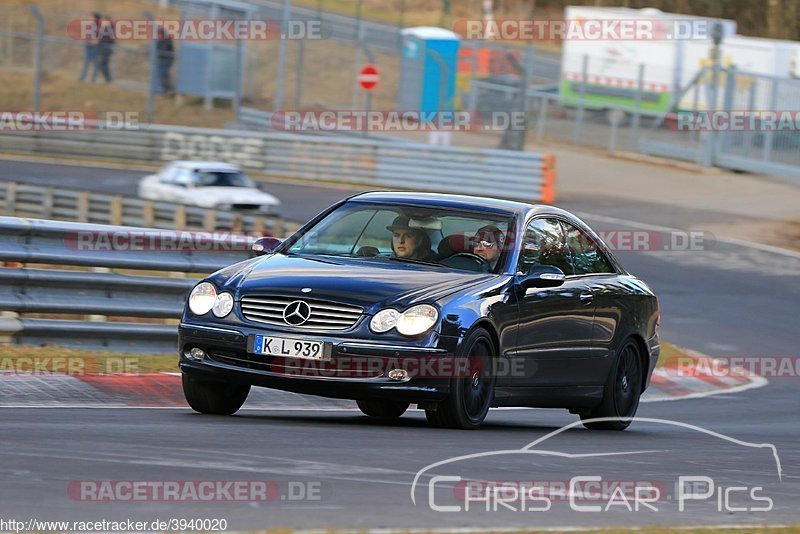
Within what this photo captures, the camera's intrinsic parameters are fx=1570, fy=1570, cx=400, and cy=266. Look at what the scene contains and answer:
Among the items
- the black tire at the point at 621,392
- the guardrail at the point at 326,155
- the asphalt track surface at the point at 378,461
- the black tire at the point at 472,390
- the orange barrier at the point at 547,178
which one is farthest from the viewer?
the guardrail at the point at 326,155

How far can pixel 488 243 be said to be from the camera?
9.72 m

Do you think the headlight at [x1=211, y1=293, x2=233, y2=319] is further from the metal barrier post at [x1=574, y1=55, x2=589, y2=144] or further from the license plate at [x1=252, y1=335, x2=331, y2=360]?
the metal barrier post at [x1=574, y1=55, x2=589, y2=144]

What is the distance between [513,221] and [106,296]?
12.3 ft

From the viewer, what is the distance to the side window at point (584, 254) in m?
10.5

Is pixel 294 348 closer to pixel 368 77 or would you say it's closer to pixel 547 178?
Result: pixel 547 178

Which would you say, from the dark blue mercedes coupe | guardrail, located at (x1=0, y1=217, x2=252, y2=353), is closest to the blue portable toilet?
guardrail, located at (x1=0, y1=217, x2=252, y2=353)

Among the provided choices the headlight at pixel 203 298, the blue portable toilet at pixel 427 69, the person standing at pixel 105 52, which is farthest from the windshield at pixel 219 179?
the headlight at pixel 203 298

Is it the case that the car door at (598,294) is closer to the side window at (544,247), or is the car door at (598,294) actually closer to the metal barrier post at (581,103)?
the side window at (544,247)

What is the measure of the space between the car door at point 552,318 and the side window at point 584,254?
10cm

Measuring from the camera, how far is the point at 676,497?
7.00 metres

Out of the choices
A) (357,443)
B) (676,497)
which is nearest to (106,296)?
(357,443)

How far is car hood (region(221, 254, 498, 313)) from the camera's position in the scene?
8773mm

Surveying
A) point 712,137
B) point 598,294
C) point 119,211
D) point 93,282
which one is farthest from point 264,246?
point 712,137

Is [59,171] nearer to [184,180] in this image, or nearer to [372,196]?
[184,180]
